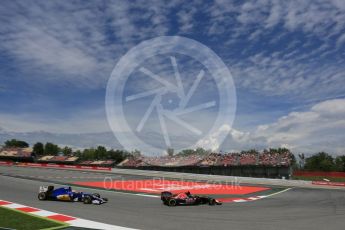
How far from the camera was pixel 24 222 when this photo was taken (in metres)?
11.2

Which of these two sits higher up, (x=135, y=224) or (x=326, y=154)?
(x=326, y=154)

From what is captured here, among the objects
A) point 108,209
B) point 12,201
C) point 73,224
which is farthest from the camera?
point 12,201

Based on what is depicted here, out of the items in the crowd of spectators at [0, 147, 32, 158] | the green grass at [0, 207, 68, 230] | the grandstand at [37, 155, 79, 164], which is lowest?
the green grass at [0, 207, 68, 230]

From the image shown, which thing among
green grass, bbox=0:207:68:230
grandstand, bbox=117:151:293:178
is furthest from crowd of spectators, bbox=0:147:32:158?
green grass, bbox=0:207:68:230

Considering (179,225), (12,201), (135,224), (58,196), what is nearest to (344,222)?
(179,225)

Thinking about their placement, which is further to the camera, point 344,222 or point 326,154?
point 326,154

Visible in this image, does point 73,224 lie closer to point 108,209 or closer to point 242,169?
point 108,209

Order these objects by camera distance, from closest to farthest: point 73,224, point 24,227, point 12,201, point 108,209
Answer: point 24,227, point 73,224, point 108,209, point 12,201

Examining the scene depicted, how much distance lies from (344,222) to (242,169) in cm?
3671

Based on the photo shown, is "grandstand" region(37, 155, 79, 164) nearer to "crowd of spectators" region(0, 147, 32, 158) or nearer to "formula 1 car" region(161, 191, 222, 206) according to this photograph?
"crowd of spectators" region(0, 147, 32, 158)

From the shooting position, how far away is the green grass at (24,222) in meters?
A: 10.6

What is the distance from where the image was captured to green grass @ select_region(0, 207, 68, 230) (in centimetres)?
1056

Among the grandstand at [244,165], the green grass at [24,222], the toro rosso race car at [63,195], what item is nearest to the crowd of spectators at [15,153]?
the grandstand at [244,165]

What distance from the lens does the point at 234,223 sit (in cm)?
1192
